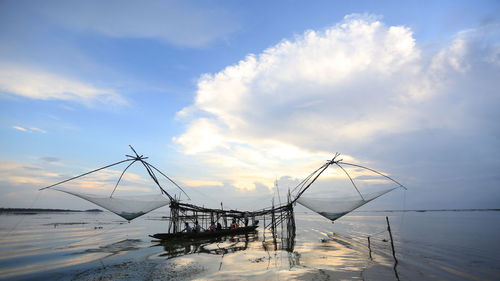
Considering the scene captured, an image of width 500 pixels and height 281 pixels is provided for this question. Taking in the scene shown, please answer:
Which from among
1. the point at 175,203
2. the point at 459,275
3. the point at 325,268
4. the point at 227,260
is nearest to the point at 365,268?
the point at 325,268

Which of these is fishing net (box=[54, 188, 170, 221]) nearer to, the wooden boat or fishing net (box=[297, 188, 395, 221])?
the wooden boat

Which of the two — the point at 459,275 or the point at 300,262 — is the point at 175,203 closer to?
the point at 300,262

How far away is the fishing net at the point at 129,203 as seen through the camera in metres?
15.1

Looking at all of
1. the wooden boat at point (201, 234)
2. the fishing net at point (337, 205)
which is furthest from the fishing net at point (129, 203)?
the fishing net at point (337, 205)

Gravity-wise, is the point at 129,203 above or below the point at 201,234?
above

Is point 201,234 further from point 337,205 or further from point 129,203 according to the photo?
point 337,205

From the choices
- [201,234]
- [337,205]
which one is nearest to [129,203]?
[201,234]

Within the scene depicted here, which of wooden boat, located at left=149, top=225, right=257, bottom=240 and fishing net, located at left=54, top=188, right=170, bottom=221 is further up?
fishing net, located at left=54, top=188, right=170, bottom=221

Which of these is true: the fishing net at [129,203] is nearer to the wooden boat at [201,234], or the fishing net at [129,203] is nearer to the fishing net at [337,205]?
the wooden boat at [201,234]

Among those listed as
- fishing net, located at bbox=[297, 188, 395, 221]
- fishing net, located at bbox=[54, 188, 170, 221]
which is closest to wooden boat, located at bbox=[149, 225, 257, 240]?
fishing net, located at bbox=[54, 188, 170, 221]

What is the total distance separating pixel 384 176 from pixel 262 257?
29.6 feet

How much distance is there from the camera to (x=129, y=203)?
16.4 meters

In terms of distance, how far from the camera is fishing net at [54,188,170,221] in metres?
15.1

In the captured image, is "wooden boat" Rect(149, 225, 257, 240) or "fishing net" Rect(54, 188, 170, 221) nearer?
"fishing net" Rect(54, 188, 170, 221)
